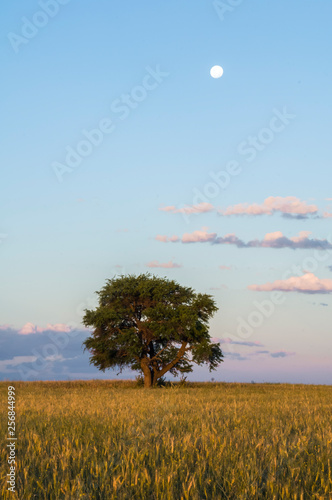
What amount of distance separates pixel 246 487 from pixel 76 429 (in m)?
5.53

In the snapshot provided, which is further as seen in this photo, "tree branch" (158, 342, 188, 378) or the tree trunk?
the tree trunk

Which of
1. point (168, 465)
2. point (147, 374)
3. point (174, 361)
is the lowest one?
point (147, 374)

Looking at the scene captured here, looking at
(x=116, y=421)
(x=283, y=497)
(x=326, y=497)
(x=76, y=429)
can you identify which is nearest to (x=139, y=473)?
(x=283, y=497)

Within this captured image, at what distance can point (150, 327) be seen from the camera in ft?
133

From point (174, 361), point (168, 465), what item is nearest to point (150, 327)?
point (174, 361)

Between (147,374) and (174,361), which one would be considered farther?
(147,374)

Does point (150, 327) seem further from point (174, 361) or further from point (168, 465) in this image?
point (168, 465)

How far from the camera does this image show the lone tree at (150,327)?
40438 mm

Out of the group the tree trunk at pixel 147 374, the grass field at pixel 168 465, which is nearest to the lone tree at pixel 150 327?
the tree trunk at pixel 147 374

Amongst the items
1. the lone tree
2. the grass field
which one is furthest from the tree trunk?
the grass field

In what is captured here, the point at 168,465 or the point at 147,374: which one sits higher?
the point at 168,465

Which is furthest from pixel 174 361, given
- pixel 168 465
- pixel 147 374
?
pixel 168 465

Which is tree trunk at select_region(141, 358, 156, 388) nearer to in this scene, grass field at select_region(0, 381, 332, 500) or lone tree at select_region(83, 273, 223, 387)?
lone tree at select_region(83, 273, 223, 387)

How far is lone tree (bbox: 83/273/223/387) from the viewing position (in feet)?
133
